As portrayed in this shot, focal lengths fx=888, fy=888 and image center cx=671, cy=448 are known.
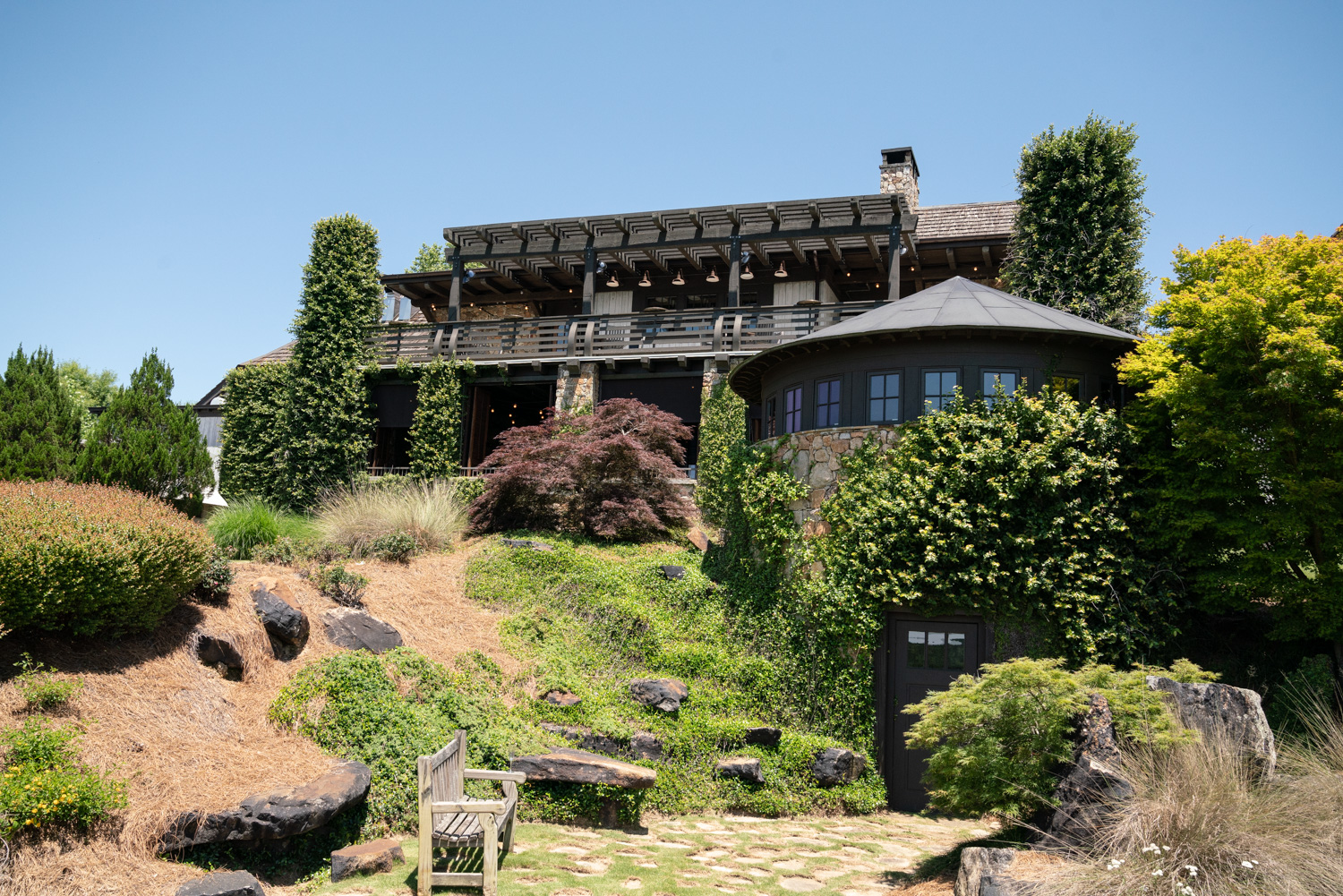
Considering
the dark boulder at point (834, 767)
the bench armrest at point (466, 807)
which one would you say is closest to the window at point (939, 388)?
the dark boulder at point (834, 767)

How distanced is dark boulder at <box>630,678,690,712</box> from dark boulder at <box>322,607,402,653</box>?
301cm

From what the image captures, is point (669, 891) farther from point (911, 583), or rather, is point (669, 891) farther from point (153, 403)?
point (153, 403)

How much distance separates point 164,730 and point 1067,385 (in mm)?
11182

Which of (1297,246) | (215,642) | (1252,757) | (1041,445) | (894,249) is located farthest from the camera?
(894,249)

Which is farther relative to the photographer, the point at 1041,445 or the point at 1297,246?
the point at 1041,445

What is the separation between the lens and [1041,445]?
1130 cm

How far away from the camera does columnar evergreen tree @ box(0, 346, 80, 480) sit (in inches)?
444

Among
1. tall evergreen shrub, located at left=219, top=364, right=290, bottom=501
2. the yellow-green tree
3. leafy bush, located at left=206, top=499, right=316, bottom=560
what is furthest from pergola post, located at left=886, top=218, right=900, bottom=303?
tall evergreen shrub, located at left=219, top=364, right=290, bottom=501

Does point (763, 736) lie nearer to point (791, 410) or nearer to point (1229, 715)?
point (791, 410)

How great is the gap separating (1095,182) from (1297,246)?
320 inches

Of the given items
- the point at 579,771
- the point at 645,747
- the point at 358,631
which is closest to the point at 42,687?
the point at 358,631

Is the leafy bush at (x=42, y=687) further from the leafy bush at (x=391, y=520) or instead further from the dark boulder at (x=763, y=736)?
the dark boulder at (x=763, y=736)

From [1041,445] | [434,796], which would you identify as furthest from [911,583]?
[434,796]

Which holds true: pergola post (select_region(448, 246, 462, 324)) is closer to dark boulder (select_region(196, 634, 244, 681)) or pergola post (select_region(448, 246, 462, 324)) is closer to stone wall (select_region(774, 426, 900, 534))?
stone wall (select_region(774, 426, 900, 534))
